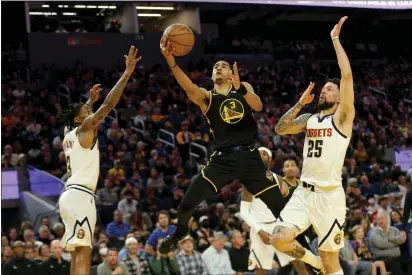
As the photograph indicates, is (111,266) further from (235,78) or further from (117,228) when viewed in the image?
(235,78)

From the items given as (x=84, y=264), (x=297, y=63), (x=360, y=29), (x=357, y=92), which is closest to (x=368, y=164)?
(x=357, y=92)

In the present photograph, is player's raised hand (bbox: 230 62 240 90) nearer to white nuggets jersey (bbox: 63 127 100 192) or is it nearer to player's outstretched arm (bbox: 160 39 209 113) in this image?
player's outstretched arm (bbox: 160 39 209 113)

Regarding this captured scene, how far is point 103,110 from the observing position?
912cm

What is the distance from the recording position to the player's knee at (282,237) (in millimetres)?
8617

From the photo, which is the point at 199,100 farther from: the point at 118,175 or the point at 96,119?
the point at 118,175

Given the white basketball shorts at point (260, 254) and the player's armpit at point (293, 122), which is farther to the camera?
the white basketball shorts at point (260, 254)

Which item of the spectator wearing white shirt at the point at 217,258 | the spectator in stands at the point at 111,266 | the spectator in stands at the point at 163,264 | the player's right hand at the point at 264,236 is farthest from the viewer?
the spectator wearing white shirt at the point at 217,258

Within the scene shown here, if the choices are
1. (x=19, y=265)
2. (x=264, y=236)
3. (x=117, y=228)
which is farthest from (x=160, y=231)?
(x=264, y=236)

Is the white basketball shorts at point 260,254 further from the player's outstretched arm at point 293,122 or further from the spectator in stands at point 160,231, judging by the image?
the player's outstretched arm at point 293,122

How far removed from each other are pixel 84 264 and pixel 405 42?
29.2 metres

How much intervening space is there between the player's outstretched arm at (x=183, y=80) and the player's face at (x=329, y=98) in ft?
4.27

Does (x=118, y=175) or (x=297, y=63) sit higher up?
(x=297, y=63)

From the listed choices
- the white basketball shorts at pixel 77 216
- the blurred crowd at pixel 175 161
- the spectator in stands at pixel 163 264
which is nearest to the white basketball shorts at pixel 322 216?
the white basketball shorts at pixel 77 216

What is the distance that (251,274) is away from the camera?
47.5 feet
